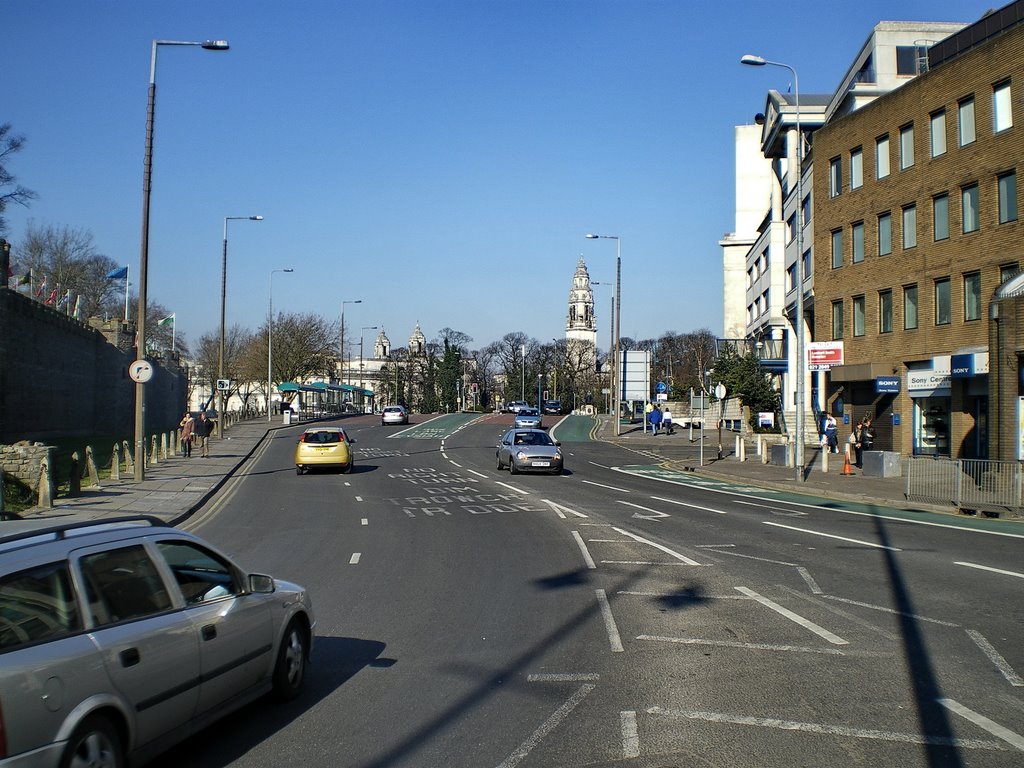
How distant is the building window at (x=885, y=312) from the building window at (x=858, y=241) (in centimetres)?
209

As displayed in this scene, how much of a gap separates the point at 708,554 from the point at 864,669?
6.17m

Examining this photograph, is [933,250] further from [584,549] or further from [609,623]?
[609,623]

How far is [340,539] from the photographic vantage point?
15.4 meters

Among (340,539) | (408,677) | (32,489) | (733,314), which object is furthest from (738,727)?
(733,314)

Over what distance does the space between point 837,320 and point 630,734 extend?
3566 cm

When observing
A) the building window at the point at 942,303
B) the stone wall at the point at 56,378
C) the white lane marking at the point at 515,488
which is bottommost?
the white lane marking at the point at 515,488

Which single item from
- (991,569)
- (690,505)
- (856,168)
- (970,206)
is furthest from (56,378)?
(991,569)

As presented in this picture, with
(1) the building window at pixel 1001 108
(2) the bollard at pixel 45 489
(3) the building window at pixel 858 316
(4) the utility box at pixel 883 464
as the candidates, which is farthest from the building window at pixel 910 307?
(2) the bollard at pixel 45 489

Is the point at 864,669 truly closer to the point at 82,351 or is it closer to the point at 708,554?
the point at 708,554

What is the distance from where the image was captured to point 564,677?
7145 millimetres

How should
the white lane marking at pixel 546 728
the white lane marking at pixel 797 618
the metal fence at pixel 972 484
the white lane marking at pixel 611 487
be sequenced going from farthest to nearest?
the white lane marking at pixel 611 487 → the metal fence at pixel 972 484 → the white lane marking at pixel 797 618 → the white lane marking at pixel 546 728

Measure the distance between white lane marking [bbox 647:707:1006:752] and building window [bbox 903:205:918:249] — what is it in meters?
30.9

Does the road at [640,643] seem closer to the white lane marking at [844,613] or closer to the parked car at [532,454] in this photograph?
the white lane marking at [844,613]

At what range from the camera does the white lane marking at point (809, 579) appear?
1068 cm
